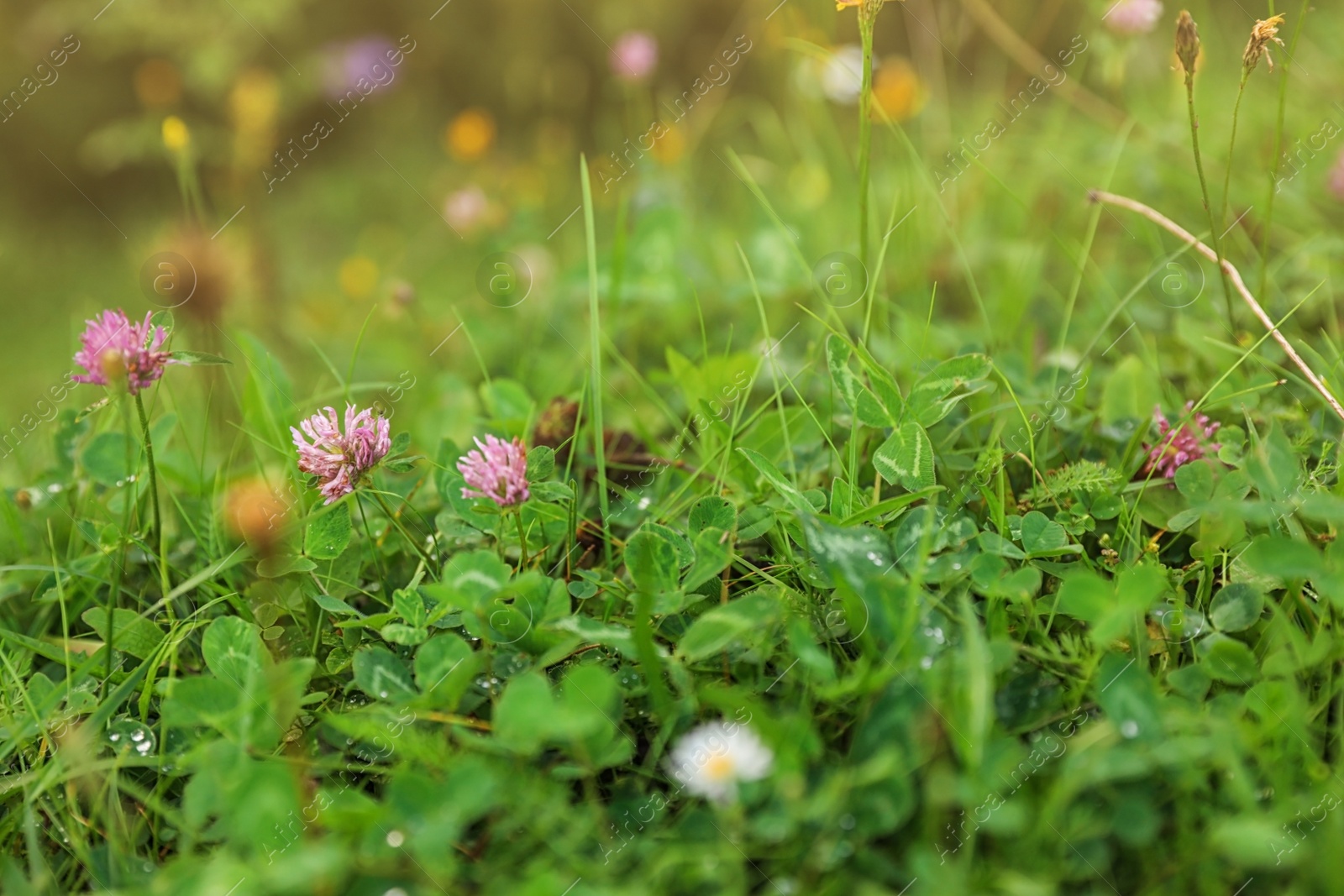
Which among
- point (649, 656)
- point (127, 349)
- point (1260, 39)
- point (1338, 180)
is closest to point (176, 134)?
point (127, 349)

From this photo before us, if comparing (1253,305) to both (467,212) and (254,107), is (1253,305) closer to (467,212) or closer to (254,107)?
(467,212)

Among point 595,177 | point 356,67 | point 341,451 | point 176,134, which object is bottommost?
point 341,451

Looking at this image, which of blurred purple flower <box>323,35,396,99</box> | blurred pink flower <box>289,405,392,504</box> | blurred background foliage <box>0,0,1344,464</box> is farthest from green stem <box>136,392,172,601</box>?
blurred purple flower <box>323,35,396,99</box>

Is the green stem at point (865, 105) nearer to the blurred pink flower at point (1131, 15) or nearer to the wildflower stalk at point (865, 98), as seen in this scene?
the wildflower stalk at point (865, 98)

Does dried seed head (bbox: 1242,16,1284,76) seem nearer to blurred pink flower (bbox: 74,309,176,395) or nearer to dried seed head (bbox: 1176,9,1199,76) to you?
dried seed head (bbox: 1176,9,1199,76)

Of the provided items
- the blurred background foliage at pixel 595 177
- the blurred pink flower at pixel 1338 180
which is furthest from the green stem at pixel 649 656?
the blurred pink flower at pixel 1338 180

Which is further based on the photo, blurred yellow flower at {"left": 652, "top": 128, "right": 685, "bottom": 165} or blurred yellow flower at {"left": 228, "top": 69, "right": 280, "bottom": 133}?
blurred yellow flower at {"left": 228, "top": 69, "right": 280, "bottom": 133}
